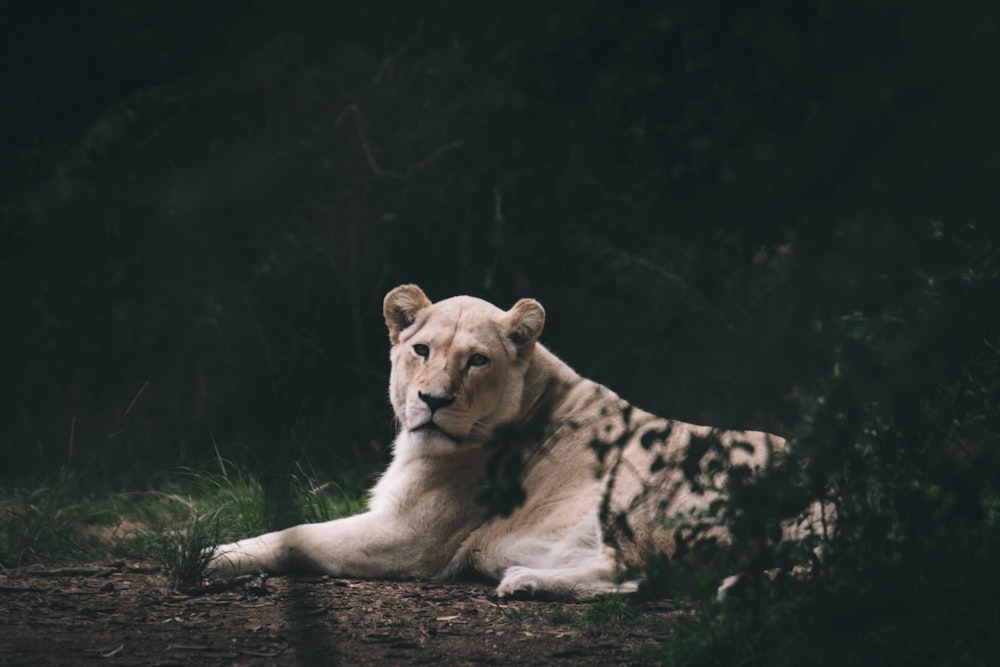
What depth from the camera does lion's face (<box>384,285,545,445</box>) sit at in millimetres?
5902

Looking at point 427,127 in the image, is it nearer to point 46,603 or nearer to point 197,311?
point 197,311

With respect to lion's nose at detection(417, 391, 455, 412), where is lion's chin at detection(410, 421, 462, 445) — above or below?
below

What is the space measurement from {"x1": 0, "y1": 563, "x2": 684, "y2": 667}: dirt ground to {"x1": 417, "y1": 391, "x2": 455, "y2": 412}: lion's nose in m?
0.82

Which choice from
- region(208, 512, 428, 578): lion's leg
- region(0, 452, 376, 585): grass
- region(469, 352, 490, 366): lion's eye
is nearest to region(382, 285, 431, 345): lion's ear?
region(469, 352, 490, 366): lion's eye

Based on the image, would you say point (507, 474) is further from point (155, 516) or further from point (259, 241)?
point (259, 241)

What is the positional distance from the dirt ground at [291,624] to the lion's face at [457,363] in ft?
2.47

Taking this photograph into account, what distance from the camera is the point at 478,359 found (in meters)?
5.98

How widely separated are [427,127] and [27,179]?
107 inches

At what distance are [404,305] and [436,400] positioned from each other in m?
0.60

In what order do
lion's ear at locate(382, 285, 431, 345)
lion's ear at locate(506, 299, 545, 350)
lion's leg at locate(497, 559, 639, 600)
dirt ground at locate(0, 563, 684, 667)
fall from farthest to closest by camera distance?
1. lion's ear at locate(382, 285, 431, 345)
2. lion's ear at locate(506, 299, 545, 350)
3. lion's leg at locate(497, 559, 639, 600)
4. dirt ground at locate(0, 563, 684, 667)

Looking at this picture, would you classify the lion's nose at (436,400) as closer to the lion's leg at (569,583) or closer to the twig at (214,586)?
the lion's leg at (569,583)

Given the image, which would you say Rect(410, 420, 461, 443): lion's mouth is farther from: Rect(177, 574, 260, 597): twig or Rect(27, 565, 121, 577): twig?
Rect(27, 565, 121, 577): twig

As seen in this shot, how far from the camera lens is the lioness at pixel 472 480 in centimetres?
578

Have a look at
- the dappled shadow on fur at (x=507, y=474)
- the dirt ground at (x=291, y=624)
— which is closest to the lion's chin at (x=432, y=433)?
the dirt ground at (x=291, y=624)
